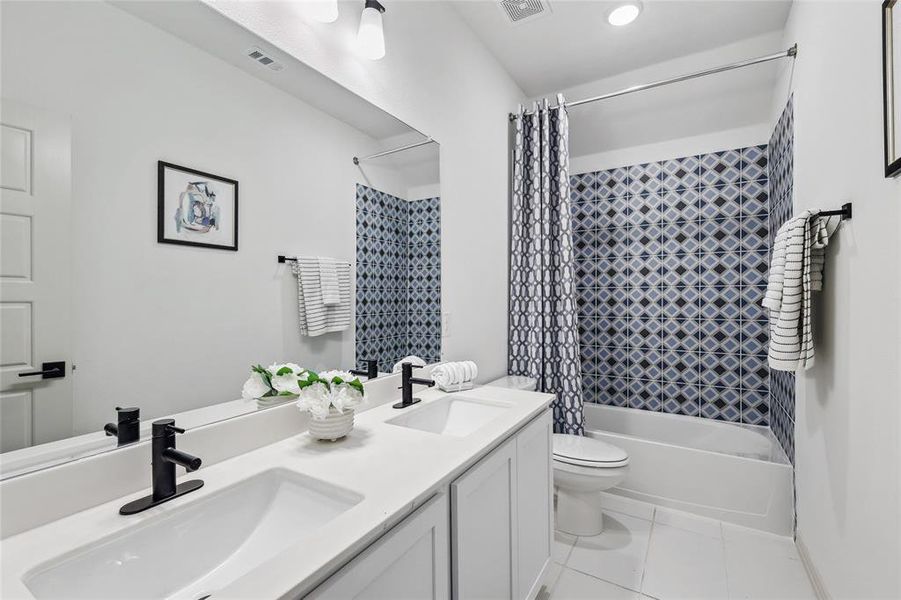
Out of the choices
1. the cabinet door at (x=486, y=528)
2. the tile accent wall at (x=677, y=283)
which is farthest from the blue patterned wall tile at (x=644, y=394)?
the cabinet door at (x=486, y=528)

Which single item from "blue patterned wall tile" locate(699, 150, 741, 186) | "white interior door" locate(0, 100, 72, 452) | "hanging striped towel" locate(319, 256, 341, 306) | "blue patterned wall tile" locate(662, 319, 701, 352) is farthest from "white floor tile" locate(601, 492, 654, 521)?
"white interior door" locate(0, 100, 72, 452)

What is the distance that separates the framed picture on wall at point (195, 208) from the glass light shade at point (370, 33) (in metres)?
0.76

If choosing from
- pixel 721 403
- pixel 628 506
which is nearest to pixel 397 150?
pixel 628 506

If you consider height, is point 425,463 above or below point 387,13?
below

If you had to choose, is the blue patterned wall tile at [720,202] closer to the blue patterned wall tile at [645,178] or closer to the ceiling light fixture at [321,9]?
the blue patterned wall tile at [645,178]

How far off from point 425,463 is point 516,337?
1789 millimetres

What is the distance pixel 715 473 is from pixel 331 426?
2.18 meters

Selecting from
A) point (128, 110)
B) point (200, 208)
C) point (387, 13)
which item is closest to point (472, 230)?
point (387, 13)

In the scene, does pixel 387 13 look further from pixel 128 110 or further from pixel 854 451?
pixel 854 451

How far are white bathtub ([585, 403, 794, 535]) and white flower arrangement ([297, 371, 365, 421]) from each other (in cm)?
194

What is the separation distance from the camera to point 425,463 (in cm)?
99

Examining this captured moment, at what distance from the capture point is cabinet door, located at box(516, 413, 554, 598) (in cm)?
137

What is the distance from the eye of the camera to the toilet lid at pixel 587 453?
200 cm

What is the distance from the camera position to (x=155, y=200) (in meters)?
0.89
